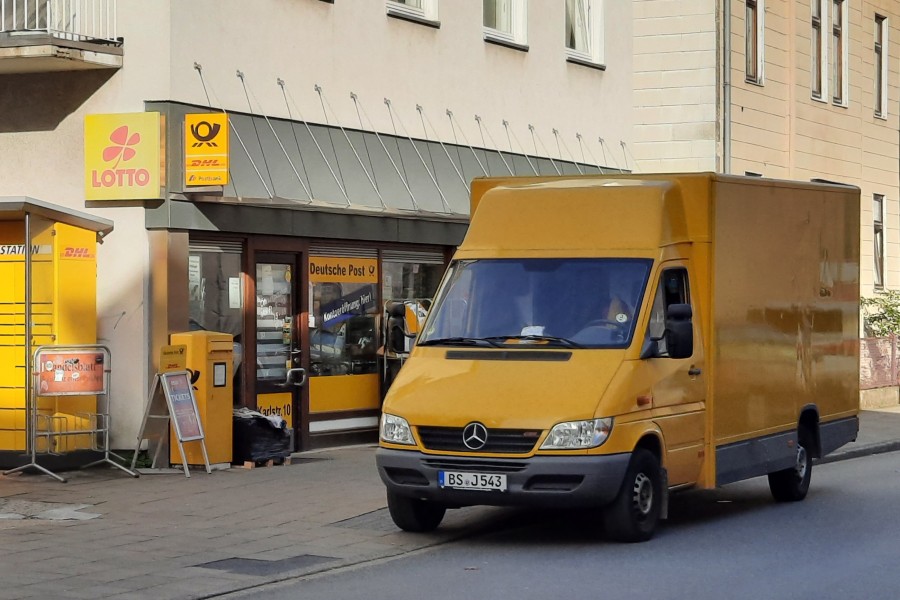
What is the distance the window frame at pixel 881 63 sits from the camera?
33.8 metres

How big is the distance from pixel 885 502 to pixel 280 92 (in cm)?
771

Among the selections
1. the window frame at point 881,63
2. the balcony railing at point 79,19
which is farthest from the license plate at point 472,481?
the window frame at point 881,63

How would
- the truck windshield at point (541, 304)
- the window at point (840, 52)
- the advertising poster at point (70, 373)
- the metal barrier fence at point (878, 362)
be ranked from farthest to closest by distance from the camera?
the window at point (840, 52) < the metal barrier fence at point (878, 362) < the advertising poster at point (70, 373) < the truck windshield at point (541, 304)

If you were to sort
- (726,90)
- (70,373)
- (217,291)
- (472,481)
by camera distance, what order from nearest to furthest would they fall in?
(472,481)
(70,373)
(217,291)
(726,90)

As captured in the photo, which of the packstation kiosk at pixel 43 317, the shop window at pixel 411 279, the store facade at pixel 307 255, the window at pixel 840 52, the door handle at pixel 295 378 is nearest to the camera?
the packstation kiosk at pixel 43 317

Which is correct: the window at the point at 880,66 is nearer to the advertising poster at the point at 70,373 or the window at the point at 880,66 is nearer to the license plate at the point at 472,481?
the advertising poster at the point at 70,373

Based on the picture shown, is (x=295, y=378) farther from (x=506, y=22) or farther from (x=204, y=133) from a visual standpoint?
(x=506, y=22)

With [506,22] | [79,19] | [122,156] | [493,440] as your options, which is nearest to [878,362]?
[506,22]

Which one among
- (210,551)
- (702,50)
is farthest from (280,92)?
(702,50)

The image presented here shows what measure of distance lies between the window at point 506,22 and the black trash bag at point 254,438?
7313 mm

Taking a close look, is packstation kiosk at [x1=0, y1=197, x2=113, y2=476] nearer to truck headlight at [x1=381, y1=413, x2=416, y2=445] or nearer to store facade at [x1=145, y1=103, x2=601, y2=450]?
A: store facade at [x1=145, y1=103, x2=601, y2=450]

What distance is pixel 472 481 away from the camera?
436 inches

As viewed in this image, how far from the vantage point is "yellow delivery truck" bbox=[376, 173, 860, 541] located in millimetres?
11047

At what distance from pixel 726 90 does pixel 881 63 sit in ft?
27.9
